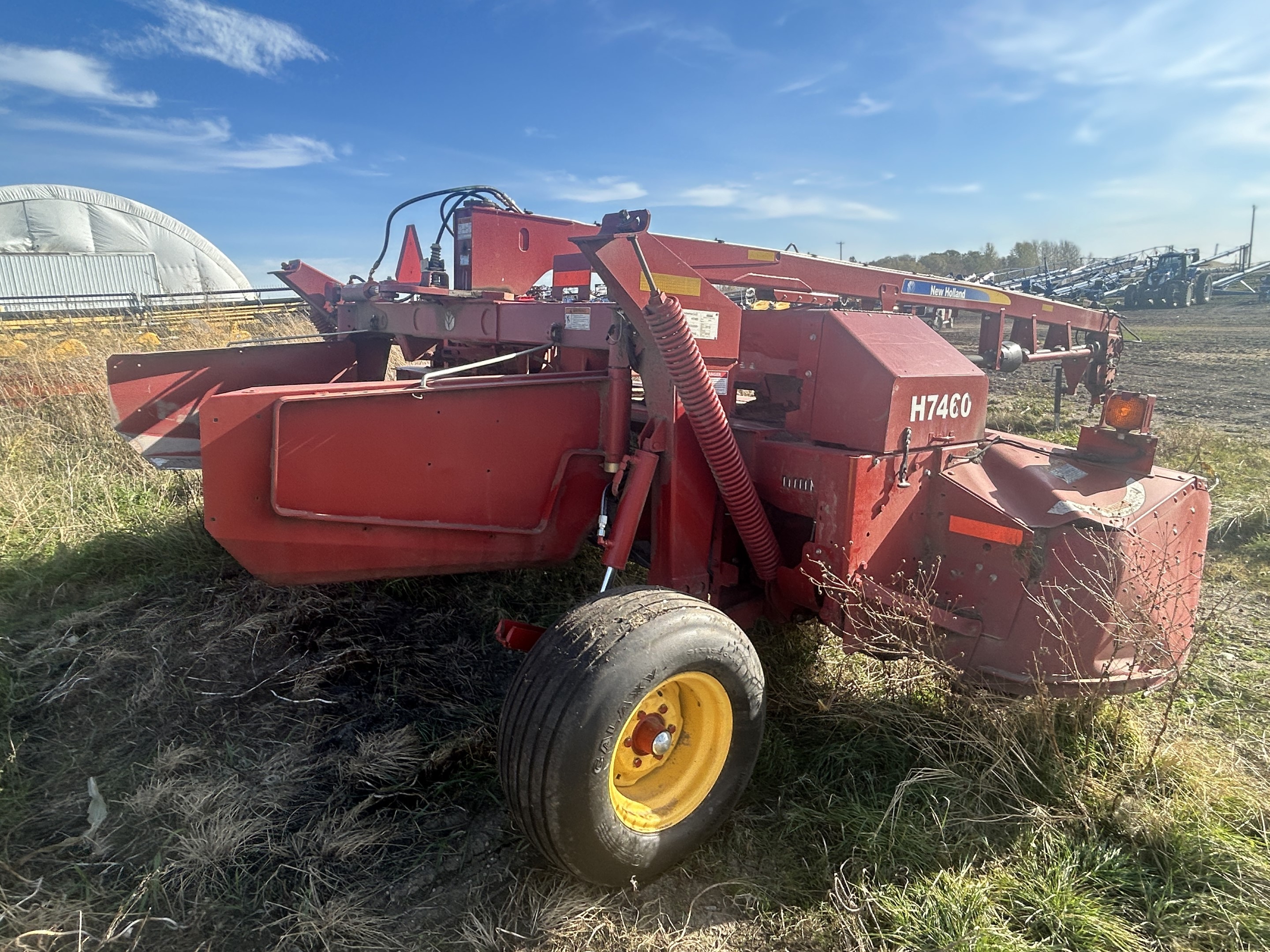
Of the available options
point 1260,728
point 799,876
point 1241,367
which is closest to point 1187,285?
point 1241,367

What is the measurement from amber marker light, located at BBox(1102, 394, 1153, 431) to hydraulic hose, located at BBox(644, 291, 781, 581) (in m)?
1.62

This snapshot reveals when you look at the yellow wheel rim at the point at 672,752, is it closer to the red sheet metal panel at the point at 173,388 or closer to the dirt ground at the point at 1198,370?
the red sheet metal panel at the point at 173,388

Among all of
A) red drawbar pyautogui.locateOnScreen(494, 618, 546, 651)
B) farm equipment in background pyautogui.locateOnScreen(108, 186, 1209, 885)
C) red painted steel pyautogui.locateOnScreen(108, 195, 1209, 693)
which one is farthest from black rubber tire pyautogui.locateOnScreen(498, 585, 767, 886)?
red painted steel pyautogui.locateOnScreen(108, 195, 1209, 693)

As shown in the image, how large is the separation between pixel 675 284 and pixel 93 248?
4028cm

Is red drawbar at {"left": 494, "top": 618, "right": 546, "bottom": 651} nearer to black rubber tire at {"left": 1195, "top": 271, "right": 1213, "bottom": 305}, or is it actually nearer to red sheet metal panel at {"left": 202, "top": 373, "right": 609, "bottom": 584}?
red sheet metal panel at {"left": 202, "top": 373, "right": 609, "bottom": 584}

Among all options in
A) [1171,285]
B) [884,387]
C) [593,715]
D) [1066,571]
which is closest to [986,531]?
[1066,571]

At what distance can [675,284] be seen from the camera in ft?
9.20

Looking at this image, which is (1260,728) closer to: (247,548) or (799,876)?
(799,876)

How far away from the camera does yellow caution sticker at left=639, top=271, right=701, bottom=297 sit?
268cm

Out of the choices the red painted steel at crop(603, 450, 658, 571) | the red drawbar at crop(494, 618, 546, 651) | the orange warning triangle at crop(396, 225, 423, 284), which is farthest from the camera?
the orange warning triangle at crop(396, 225, 423, 284)

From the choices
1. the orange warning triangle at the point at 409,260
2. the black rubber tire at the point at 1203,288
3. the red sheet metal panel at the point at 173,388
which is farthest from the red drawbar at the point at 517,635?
the black rubber tire at the point at 1203,288

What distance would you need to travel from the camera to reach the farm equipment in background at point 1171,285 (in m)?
29.9

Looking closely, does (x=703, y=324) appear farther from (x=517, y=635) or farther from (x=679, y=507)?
(x=517, y=635)

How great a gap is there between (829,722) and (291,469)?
2349 mm
